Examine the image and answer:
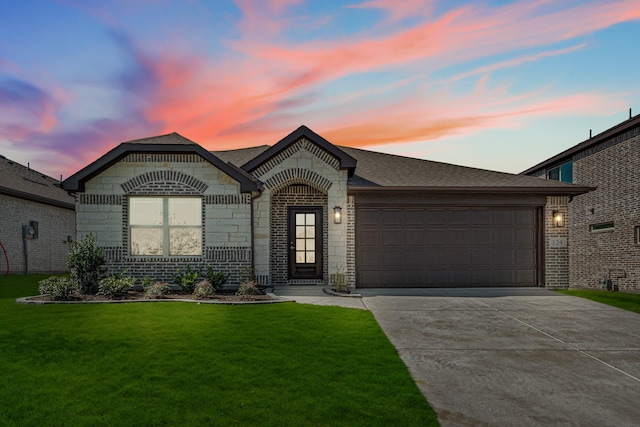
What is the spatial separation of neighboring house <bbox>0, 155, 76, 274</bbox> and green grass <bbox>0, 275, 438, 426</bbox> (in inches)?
521

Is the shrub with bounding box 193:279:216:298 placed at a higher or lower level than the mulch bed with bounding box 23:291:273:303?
higher

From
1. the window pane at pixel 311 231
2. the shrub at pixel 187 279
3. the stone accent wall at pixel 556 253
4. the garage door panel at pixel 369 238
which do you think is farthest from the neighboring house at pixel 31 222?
the stone accent wall at pixel 556 253

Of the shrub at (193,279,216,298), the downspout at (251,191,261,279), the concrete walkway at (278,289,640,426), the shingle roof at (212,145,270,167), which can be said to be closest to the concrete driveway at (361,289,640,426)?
the concrete walkway at (278,289,640,426)

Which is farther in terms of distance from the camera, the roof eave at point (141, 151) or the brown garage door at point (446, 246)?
the brown garage door at point (446, 246)

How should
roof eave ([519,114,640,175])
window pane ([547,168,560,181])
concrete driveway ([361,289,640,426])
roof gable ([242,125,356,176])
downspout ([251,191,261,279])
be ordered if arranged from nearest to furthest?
concrete driveway ([361,289,640,426]), downspout ([251,191,261,279]), roof gable ([242,125,356,176]), roof eave ([519,114,640,175]), window pane ([547,168,560,181])

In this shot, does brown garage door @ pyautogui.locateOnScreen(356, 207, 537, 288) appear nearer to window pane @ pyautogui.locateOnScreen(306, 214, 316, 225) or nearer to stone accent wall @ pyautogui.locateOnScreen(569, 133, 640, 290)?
window pane @ pyautogui.locateOnScreen(306, 214, 316, 225)

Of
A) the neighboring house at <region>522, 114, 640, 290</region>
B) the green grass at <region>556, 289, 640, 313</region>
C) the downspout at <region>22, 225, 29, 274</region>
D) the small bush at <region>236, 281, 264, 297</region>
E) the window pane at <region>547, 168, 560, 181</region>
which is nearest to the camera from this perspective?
the green grass at <region>556, 289, 640, 313</region>

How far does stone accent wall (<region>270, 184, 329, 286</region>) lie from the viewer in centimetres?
1362

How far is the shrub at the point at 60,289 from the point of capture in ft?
33.0

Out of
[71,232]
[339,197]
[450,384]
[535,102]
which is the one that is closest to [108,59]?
[339,197]

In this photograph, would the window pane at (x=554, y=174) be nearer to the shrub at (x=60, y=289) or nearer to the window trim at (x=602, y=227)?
the window trim at (x=602, y=227)

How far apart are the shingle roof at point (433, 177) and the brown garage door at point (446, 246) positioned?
0.89 m

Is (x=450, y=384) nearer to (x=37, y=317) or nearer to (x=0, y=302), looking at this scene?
(x=37, y=317)

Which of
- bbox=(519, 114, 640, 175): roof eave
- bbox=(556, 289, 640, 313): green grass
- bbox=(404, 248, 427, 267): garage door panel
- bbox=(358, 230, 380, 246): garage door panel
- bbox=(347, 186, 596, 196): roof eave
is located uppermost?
bbox=(519, 114, 640, 175): roof eave
